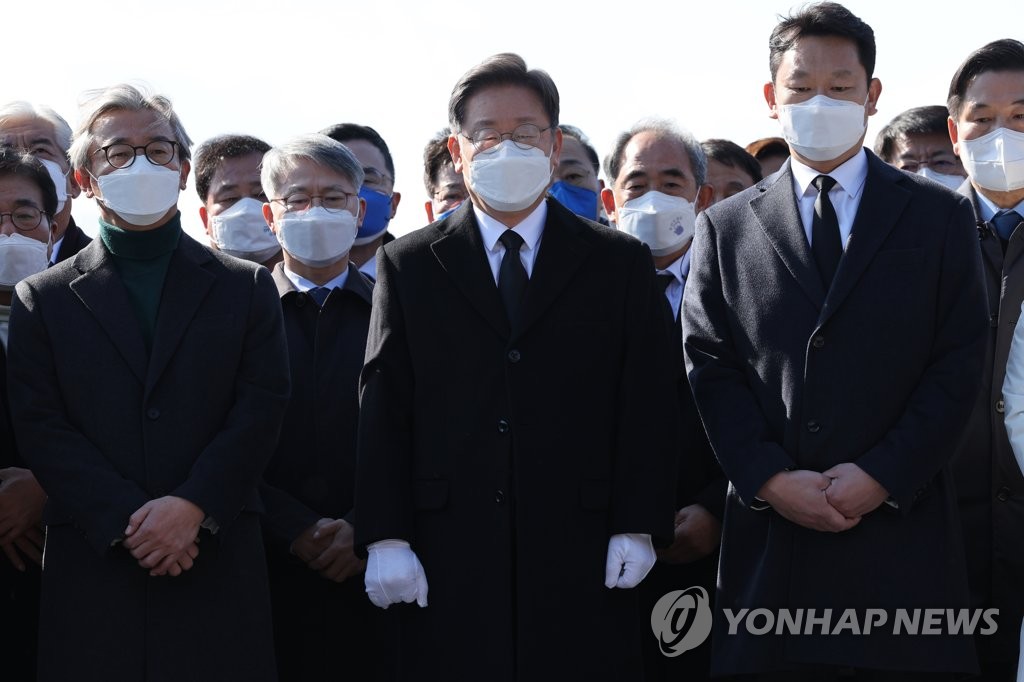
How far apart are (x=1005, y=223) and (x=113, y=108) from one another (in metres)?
3.65

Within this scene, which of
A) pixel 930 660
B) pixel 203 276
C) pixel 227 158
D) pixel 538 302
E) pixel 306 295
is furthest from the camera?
pixel 227 158

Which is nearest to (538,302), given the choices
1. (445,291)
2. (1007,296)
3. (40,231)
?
(445,291)

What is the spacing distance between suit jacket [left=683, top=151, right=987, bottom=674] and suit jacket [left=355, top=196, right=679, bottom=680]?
0.29 meters

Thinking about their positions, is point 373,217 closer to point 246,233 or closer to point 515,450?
point 246,233

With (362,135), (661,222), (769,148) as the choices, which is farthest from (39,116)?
(769,148)

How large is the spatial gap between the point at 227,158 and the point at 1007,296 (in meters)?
4.01

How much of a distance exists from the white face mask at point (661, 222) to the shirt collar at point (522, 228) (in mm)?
1211

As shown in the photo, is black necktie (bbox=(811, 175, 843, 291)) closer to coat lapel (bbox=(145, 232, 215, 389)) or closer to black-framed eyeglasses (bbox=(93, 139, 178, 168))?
coat lapel (bbox=(145, 232, 215, 389))

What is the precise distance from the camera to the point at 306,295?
5672 millimetres

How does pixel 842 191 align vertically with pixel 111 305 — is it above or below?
above

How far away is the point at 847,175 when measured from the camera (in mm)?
4672

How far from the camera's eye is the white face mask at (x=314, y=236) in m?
5.73

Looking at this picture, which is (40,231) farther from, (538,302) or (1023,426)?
(1023,426)

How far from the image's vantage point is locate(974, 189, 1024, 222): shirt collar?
5.46 m
